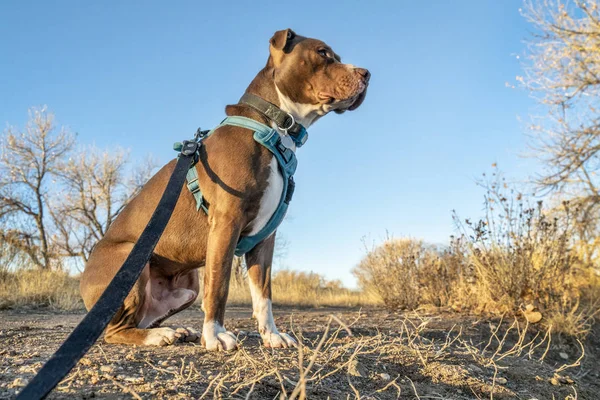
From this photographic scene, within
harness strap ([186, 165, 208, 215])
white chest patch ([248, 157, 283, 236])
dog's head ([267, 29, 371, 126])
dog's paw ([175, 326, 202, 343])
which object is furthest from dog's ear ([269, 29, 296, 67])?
dog's paw ([175, 326, 202, 343])

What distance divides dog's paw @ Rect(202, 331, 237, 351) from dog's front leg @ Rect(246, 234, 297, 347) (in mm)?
382

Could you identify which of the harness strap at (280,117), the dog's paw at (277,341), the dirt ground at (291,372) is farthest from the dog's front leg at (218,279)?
the harness strap at (280,117)

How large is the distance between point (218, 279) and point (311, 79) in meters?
1.44

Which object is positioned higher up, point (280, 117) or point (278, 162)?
point (280, 117)

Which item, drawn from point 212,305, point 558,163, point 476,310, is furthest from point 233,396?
point 558,163

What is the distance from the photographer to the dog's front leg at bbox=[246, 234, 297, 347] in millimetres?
3090

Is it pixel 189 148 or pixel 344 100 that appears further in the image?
pixel 344 100

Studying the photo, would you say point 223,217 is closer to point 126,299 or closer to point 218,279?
point 218,279

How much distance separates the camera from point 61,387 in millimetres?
1864

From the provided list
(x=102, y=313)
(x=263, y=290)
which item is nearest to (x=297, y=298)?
(x=263, y=290)

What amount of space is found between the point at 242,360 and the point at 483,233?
18.7 ft

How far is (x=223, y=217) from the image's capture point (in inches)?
112

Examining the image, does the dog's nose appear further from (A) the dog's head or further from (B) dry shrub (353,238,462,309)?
(B) dry shrub (353,238,462,309)

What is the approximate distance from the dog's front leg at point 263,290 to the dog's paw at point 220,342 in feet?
1.25
